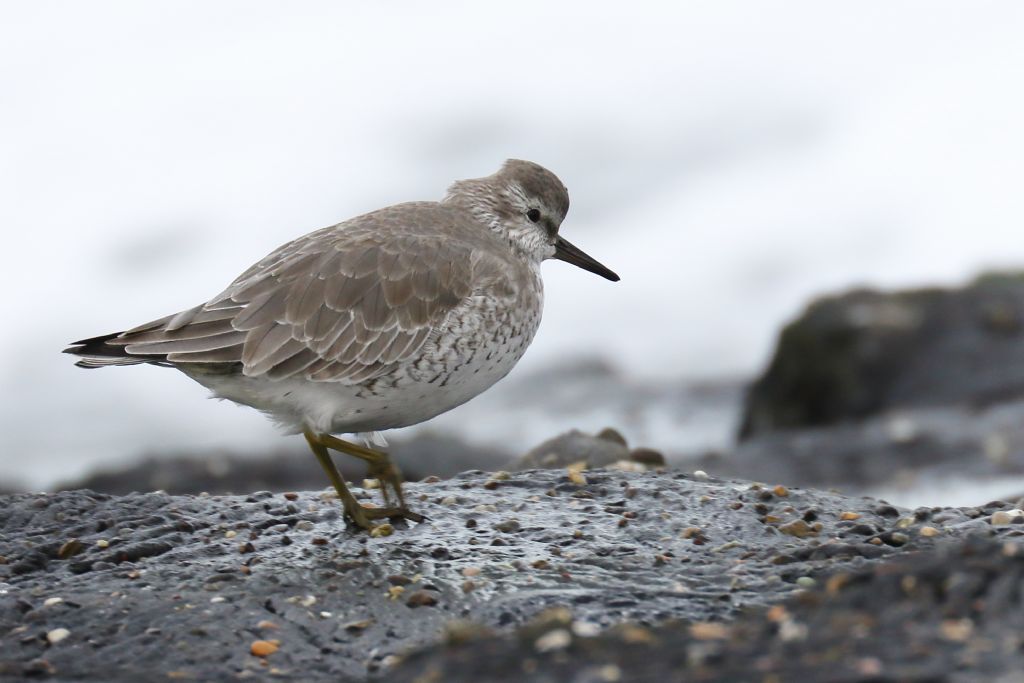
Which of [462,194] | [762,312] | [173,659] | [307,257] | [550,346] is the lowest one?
[173,659]

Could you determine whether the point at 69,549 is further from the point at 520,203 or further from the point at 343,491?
the point at 520,203

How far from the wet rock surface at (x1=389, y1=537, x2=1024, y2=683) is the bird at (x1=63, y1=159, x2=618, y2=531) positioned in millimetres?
2319

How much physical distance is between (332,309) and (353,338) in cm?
21

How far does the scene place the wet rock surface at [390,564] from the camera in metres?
5.14

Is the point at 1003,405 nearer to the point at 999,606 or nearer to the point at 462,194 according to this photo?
the point at 462,194

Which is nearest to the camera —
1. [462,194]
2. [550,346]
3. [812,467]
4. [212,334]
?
[212,334]

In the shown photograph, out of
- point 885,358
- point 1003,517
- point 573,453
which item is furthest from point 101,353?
point 885,358

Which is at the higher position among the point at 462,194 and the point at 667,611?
the point at 462,194

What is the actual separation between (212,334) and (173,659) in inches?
66.9

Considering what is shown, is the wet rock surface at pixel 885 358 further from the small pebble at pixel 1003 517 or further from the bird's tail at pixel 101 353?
the bird's tail at pixel 101 353

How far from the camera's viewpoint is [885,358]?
13133 millimetres

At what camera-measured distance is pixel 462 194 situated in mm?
7707

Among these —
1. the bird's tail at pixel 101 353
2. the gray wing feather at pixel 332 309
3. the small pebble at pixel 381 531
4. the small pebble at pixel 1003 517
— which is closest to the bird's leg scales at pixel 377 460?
the small pebble at pixel 381 531

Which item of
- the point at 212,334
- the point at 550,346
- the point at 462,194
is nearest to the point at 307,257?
the point at 212,334
